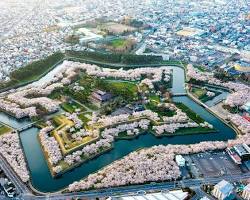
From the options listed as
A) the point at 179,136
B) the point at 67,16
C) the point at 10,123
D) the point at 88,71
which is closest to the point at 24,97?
the point at 10,123

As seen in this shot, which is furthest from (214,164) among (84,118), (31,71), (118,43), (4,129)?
(118,43)

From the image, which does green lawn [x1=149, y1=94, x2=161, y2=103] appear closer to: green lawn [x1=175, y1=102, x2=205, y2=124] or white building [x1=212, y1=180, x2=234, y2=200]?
green lawn [x1=175, y1=102, x2=205, y2=124]

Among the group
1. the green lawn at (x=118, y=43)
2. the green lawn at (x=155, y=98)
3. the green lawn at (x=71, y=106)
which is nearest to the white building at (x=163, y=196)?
the green lawn at (x=71, y=106)

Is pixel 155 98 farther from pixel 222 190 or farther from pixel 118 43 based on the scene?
pixel 118 43

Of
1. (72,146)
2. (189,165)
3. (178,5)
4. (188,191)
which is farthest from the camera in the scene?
(178,5)

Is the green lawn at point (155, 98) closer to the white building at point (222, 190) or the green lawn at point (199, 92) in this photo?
the green lawn at point (199, 92)

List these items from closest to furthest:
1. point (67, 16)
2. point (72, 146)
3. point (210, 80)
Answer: point (72, 146) < point (210, 80) < point (67, 16)

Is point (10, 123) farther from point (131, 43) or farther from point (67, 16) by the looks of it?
point (67, 16)
